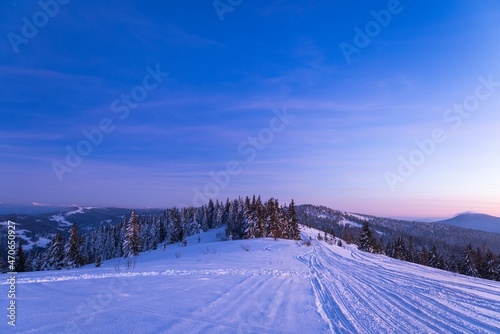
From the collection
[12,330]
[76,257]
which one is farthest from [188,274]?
[76,257]

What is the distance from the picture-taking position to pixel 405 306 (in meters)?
6.61

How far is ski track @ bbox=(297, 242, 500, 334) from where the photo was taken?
5.21 m

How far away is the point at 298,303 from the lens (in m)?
6.66

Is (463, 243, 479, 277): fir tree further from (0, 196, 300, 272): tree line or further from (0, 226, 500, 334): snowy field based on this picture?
(0, 226, 500, 334): snowy field

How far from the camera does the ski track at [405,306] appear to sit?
521cm

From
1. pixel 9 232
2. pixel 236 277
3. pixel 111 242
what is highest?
pixel 9 232

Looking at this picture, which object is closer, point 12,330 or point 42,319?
point 12,330

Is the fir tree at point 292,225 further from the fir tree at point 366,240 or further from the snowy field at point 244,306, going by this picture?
the snowy field at point 244,306

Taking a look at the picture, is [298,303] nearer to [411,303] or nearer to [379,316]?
[379,316]

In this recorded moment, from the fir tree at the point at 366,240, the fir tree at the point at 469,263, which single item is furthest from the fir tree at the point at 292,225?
the fir tree at the point at 469,263

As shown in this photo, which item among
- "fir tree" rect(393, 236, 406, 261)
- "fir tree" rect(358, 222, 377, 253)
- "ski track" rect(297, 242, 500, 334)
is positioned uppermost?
"ski track" rect(297, 242, 500, 334)

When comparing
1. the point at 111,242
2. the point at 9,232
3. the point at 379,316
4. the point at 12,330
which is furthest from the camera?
the point at 111,242

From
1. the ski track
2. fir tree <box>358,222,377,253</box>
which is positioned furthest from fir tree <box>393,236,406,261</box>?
the ski track

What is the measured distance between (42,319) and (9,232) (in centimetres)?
566
